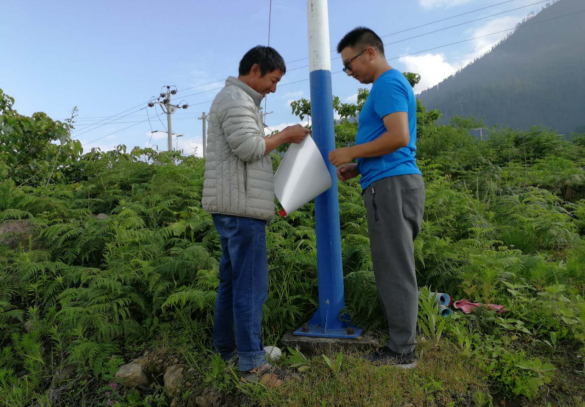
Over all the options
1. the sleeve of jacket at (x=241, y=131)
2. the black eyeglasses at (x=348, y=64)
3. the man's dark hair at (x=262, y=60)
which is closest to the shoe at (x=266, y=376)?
the sleeve of jacket at (x=241, y=131)

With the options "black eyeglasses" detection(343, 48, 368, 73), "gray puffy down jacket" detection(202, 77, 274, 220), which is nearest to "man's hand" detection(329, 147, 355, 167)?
"gray puffy down jacket" detection(202, 77, 274, 220)

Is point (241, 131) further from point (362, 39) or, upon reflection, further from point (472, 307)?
point (472, 307)

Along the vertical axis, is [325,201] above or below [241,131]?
below

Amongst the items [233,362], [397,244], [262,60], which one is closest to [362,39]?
[262,60]

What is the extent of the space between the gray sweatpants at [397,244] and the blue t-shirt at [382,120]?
6cm

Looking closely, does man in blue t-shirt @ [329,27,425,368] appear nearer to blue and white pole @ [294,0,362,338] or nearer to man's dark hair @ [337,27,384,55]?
man's dark hair @ [337,27,384,55]

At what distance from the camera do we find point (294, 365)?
2572mm

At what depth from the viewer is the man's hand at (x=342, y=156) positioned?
2395 mm

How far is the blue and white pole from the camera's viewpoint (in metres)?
2.79

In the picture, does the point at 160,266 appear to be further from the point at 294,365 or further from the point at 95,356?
the point at 294,365

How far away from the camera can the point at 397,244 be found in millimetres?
2375

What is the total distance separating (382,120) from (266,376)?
5.70ft

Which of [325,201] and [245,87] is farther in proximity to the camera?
[325,201]

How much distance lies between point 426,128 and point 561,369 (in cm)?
1113
